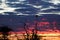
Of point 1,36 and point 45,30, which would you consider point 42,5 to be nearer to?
point 45,30

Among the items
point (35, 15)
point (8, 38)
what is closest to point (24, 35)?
point (8, 38)

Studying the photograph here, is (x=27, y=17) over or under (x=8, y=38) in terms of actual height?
over

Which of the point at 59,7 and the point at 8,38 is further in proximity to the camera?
the point at 59,7

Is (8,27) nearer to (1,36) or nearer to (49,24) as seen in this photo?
(1,36)

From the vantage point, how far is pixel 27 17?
321 centimetres

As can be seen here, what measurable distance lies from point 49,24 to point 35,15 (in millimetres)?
308

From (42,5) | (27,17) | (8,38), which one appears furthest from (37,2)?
(8,38)

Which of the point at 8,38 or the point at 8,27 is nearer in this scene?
the point at 8,38

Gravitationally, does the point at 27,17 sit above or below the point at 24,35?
above

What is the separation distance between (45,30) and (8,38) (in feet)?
2.23

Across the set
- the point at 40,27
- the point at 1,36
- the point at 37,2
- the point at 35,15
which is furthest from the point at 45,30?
the point at 1,36

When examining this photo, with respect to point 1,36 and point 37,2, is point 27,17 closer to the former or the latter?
point 37,2

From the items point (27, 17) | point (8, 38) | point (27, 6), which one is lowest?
point (8, 38)

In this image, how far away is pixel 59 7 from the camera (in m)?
3.21
